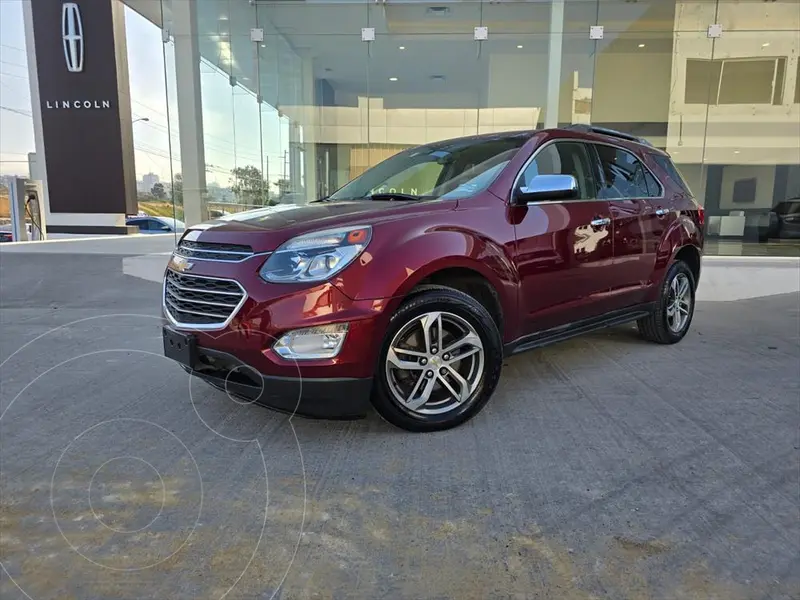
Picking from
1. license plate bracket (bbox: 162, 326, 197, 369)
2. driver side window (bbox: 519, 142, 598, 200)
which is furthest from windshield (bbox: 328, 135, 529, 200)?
license plate bracket (bbox: 162, 326, 197, 369)

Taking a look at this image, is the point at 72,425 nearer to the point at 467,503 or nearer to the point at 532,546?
the point at 467,503

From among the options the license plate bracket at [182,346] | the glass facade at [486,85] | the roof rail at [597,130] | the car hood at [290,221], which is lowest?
the license plate bracket at [182,346]

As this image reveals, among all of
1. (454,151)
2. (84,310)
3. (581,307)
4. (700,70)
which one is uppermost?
(700,70)

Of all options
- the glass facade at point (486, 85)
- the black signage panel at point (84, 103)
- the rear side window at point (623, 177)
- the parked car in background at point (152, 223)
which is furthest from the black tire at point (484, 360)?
the parked car in background at point (152, 223)

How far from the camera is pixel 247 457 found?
2807mm

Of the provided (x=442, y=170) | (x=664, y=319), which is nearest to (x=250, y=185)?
(x=442, y=170)

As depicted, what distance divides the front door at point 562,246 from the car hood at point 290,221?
2.23 feet

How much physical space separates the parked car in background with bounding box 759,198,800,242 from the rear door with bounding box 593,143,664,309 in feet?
27.1

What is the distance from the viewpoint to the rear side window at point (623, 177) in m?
4.25

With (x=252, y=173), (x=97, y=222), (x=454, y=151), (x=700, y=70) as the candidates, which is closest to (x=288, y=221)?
(x=454, y=151)

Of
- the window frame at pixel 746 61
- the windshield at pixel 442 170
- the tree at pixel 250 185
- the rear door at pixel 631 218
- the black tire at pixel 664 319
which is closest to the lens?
the windshield at pixel 442 170

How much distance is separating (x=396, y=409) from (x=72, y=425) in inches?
76.8

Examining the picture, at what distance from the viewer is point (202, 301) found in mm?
2928

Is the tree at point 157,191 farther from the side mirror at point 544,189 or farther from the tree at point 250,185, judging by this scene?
the side mirror at point 544,189
